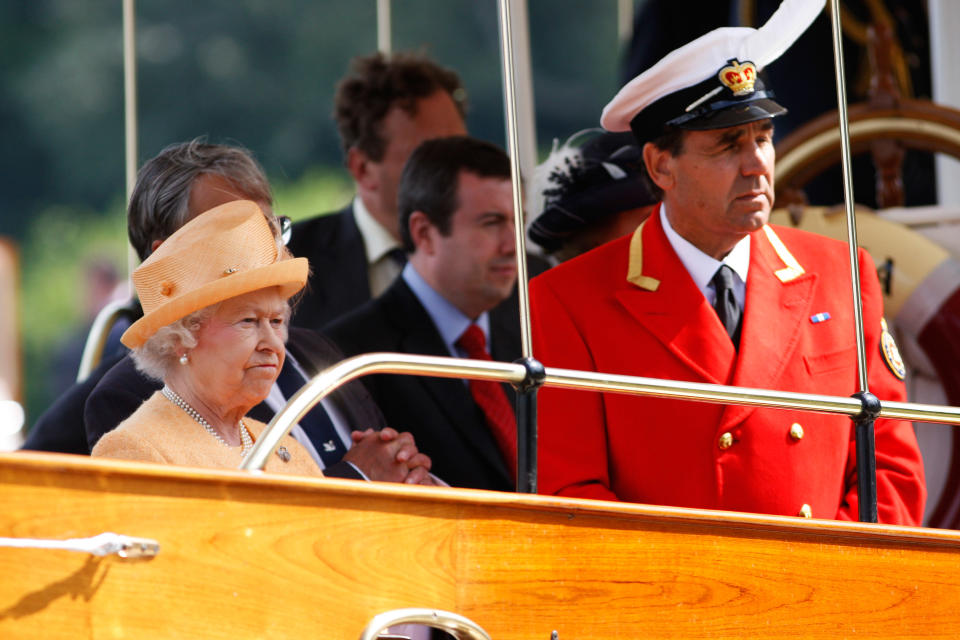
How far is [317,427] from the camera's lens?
2953 millimetres

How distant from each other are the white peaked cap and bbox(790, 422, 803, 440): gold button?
0.51 m

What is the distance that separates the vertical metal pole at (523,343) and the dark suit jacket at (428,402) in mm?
1059

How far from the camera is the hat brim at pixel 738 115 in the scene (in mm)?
2584

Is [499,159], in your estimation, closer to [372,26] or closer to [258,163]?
[258,163]

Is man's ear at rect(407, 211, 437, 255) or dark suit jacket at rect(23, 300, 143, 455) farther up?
man's ear at rect(407, 211, 437, 255)

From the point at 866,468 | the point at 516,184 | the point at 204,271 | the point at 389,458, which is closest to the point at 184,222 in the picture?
the point at 204,271

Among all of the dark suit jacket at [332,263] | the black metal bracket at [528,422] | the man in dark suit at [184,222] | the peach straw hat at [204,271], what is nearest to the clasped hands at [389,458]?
the man in dark suit at [184,222]

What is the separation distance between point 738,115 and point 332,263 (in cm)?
172

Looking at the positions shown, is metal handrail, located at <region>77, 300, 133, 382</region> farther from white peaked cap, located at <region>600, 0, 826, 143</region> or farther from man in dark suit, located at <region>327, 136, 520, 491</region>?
white peaked cap, located at <region>600, 0, 826, 143</region>

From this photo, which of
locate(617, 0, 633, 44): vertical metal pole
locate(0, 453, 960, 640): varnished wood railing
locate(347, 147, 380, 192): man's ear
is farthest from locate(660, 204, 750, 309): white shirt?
locate(617, 0, 633, 44): vertical metal pole

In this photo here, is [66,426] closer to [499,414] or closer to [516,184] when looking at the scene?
[499,414]

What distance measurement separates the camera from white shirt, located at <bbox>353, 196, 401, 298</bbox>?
13.6ft

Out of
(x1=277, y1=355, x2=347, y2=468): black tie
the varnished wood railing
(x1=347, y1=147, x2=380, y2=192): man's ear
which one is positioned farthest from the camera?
(x1=347, y1=147, x2=380, y2=192): man's ear

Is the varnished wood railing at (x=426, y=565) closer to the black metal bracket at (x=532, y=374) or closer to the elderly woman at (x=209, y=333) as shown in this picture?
the black metal bracket at (x=532, y=374)
